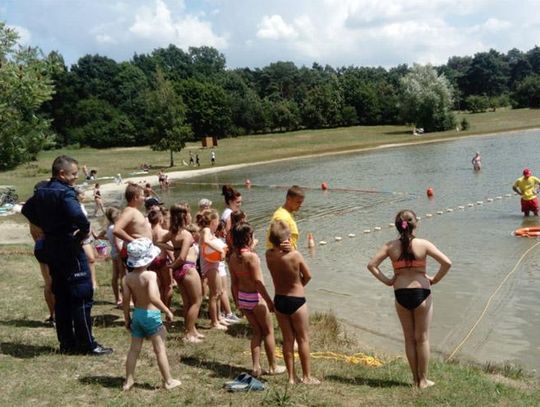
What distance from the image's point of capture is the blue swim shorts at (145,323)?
5.85 meters

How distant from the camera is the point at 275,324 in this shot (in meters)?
9.41

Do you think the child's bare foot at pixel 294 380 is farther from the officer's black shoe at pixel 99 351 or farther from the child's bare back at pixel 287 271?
the officer's black shoe at pixel 99 351

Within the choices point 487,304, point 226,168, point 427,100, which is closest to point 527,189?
point 487,304

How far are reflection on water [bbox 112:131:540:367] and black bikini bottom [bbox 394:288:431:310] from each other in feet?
9.47

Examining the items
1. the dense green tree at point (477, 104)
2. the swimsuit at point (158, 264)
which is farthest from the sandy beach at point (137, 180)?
the dense green tree at point (477, 104)

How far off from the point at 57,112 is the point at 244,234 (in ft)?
331

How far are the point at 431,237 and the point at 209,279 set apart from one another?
36.0 ft

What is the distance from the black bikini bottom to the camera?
19.9ft

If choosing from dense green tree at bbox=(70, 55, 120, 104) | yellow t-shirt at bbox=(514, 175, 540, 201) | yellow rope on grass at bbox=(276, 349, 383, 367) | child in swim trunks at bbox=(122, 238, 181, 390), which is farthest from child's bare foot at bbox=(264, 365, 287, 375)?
dense green tree at bbox=(70, 55, 120, 104)

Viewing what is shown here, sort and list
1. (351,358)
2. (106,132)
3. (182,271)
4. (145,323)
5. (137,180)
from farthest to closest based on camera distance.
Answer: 1. (106,132)
2. (137,180)
3. (182,271)
4. (351,358)
5. (145,323)

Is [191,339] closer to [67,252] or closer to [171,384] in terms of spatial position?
[171,384]

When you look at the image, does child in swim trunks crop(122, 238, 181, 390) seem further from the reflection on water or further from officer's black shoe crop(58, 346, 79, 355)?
the reflection on water

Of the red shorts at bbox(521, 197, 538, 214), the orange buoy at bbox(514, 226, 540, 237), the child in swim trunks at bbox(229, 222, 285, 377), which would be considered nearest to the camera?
the child in swim trunks at bbox(229, 222, 285, 377)

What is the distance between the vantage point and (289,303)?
614 centimetres
